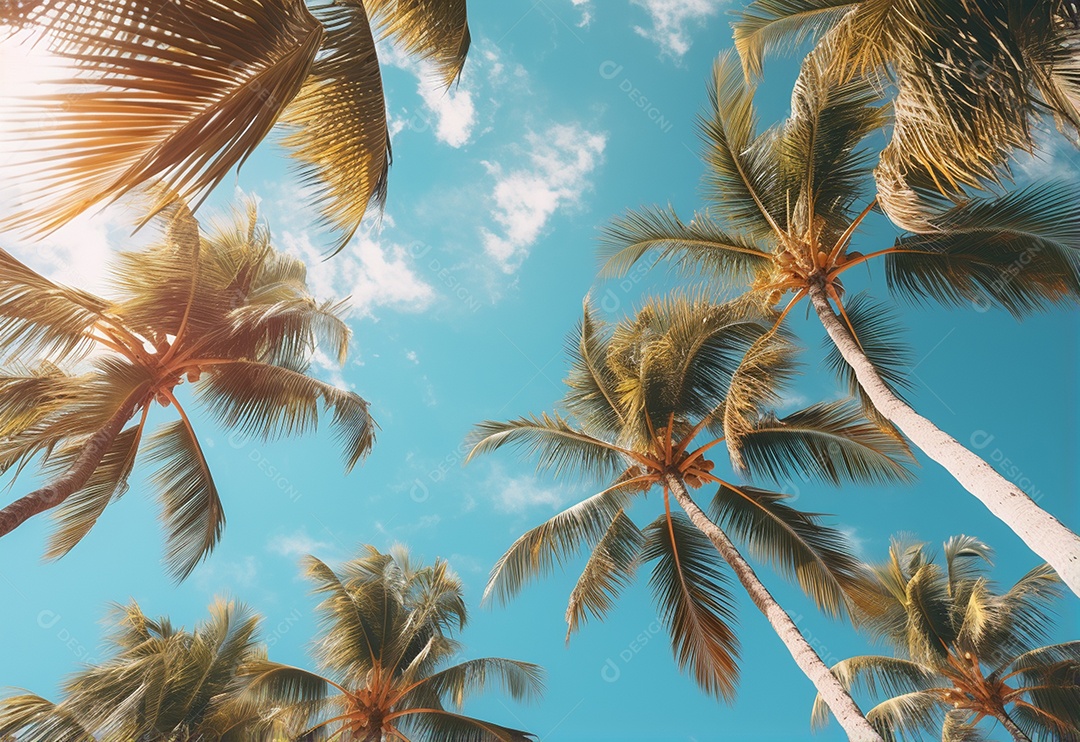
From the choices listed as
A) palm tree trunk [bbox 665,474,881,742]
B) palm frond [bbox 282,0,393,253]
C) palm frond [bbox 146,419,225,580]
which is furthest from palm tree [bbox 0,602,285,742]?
palm tree trunk [bbox 665,474,881,742]

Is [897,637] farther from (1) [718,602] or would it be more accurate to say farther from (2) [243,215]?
(2) [243,215]

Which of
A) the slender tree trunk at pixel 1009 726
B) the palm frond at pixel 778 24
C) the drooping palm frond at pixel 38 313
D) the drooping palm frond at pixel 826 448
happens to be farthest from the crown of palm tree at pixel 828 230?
the slender tree trunk at pixel 1009 726

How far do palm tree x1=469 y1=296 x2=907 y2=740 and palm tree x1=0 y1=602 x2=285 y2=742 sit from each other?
5502 millimetres

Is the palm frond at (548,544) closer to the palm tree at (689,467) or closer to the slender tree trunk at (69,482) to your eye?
the palm tree at (689,467)

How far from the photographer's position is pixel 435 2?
389 centimetres

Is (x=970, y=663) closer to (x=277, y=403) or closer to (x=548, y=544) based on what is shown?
(x=548, y=544)

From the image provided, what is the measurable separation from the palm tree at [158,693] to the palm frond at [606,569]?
239 inches

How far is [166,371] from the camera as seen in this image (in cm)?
868

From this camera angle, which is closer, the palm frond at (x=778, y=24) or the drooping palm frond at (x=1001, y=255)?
the drooping palm frond at (x=1001, y=255)

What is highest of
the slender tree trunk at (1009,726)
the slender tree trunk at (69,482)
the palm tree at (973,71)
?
the slender tree trunk at (69,482)

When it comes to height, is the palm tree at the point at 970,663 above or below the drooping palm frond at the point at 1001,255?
below

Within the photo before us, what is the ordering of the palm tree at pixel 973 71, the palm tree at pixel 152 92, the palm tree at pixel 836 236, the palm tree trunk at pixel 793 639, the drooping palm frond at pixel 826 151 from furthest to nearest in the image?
1. the drooping palm frond at pixel 826 151
2. the palm tree at pixel 836 236
3. the palm tree trunk at pixel 793 639
4. the palm tree at pixel 973 71
5. the palm tree at pixel 152 92

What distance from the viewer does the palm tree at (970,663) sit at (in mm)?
12172

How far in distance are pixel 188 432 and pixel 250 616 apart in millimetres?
6488
